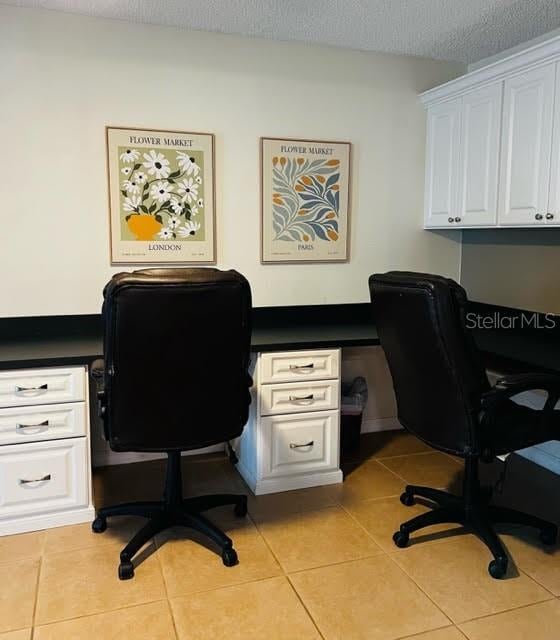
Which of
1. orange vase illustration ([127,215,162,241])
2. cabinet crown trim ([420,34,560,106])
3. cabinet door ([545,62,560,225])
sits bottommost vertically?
orange vase illustration ([127,215,162,241])

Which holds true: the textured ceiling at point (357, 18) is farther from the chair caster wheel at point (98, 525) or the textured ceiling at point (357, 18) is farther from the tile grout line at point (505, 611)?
the tile grout line at point (505, 611)

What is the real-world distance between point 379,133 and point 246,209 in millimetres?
908

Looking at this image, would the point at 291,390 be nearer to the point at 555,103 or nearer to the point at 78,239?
the point at 78,239

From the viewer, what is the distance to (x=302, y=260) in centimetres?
327

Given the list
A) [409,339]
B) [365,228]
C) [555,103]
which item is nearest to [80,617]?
[409,339]

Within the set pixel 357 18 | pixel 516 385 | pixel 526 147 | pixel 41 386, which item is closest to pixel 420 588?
pixel 516 385

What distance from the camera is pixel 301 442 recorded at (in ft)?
9.30

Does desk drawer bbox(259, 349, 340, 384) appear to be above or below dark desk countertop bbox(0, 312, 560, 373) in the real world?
below

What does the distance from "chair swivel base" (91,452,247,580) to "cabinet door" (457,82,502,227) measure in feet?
6.15

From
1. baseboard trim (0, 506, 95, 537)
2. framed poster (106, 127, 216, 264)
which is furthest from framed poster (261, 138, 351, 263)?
baseboard trim (0, 506, 95, 537)

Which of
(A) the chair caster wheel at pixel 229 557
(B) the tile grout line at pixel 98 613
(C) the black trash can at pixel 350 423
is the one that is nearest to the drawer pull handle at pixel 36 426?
(B) the tile grout line at pixel 98 613

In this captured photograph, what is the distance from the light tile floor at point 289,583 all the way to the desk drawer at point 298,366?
0.57 meters

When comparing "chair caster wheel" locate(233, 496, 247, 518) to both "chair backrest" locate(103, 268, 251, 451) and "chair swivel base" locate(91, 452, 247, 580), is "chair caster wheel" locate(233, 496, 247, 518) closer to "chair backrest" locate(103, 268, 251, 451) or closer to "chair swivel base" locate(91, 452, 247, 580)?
"chair swivel base" locate(91, 452, 247, 580)

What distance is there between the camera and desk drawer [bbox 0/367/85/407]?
2342 mm
